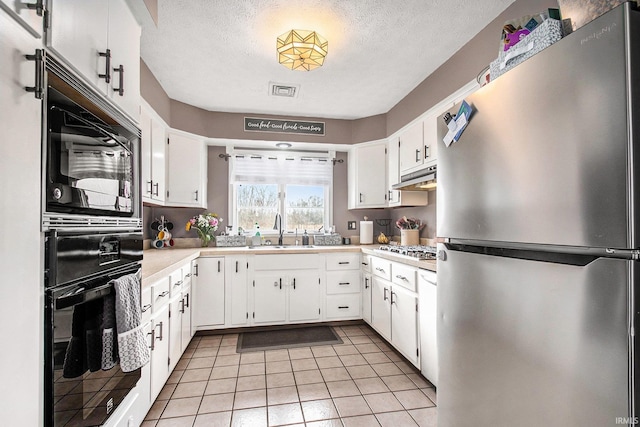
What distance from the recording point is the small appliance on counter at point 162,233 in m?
3.45

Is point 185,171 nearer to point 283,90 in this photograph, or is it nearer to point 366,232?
point 283,90

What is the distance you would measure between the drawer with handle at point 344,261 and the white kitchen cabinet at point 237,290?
905 millimetres

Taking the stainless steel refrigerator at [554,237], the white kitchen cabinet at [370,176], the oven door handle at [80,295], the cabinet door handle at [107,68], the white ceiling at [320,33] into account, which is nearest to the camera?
the stainless steel refrigerator at [554,237]

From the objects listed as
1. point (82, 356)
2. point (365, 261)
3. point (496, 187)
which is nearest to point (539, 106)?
point (496, 187)

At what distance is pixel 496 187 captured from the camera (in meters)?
1.03

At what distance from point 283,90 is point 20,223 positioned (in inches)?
105

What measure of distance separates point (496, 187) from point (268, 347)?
258 centimetres

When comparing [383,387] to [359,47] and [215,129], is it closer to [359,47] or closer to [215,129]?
[359,47]

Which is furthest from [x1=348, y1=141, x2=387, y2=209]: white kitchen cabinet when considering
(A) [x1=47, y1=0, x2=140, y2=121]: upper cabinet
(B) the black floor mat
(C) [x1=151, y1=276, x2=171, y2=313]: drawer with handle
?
(A) [x1=47, y1=0, x2=140, y2=121]: upper cabinet

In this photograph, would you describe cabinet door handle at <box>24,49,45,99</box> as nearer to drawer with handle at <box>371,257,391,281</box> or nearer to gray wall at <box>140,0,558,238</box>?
gray wall at <box>140,0,558,238</box>

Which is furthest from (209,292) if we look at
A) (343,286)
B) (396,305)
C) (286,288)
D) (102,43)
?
(102,43)

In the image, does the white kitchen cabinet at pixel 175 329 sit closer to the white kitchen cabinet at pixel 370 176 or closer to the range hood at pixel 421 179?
the range hood at pixel 421 179

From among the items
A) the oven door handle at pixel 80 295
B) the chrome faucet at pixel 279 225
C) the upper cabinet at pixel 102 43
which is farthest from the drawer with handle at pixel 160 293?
the chrome faucet at pixel 279 225

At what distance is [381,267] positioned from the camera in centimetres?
300
